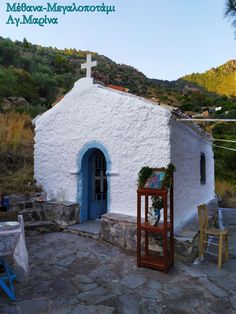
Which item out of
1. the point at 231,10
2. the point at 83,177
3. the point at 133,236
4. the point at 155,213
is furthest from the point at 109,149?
the point at 231,10

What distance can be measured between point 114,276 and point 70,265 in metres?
0.87

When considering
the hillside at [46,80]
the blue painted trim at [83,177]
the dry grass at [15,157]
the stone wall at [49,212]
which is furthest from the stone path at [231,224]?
the dry grass at [15,157]

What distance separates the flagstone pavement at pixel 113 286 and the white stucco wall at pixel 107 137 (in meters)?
1.59

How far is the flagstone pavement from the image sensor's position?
3326 millimetres

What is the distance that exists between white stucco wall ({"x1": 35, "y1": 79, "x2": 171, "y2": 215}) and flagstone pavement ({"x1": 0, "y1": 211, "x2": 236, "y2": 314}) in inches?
62.6

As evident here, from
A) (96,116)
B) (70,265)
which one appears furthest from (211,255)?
(96,116)

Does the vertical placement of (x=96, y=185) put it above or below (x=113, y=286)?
above

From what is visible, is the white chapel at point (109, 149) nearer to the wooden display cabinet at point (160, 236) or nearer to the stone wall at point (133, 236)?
the stone wall at point (133, 236)

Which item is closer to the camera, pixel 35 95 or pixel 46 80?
pixel 35 95

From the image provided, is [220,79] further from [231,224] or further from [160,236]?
[160,236]

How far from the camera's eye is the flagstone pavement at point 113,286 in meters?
3.33

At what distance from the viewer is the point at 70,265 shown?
4.64 metres

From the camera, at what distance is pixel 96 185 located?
7.41 meters

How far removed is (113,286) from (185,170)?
11.6ft
